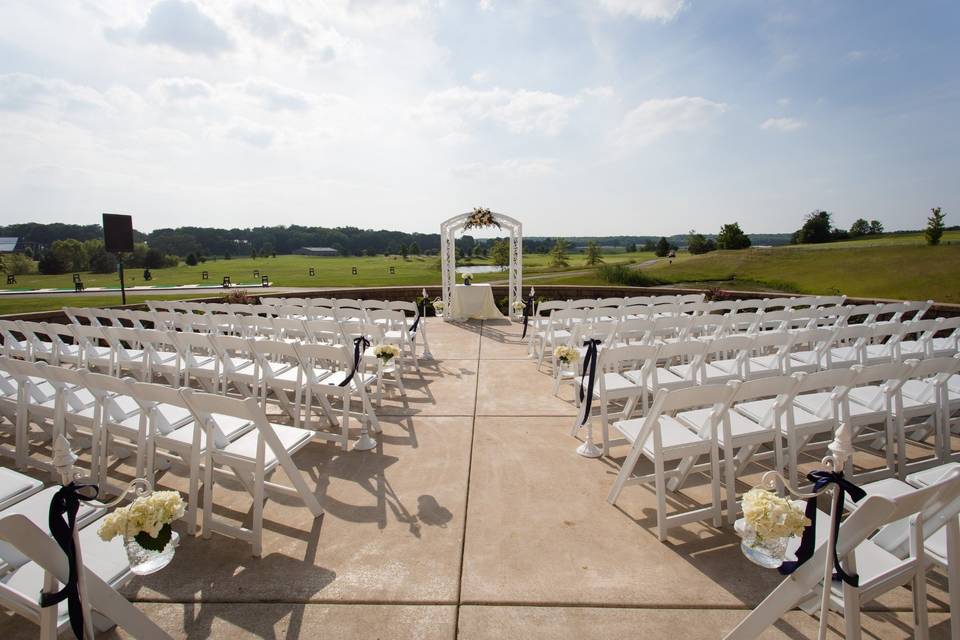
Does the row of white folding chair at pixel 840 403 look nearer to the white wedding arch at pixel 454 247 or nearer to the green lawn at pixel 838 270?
the white wedding arch at pixel 454 247

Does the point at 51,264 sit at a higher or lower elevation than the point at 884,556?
higher

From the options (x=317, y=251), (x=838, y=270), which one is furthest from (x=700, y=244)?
(x=317, y=251)

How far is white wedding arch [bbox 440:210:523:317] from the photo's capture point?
12.6 m

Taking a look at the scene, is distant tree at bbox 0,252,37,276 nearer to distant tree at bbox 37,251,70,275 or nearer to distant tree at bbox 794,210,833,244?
distant tree at bbox 37,251,70,275

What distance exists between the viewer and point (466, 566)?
262 cm

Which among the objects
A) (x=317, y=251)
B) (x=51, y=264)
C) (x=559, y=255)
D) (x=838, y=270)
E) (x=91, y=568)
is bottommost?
(x=91, y=568)

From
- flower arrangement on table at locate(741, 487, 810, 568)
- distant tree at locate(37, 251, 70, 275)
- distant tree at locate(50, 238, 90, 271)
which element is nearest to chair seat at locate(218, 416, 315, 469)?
flower arrangement on table at locate(741, 487, 810, 568)

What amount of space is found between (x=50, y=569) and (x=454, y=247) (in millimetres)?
11806

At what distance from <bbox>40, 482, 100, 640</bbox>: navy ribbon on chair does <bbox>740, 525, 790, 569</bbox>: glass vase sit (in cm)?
253

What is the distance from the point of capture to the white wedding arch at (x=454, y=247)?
41.2ft

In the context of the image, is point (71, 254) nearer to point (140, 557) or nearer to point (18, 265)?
point (18, 265)

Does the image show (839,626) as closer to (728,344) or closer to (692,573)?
(692,573)

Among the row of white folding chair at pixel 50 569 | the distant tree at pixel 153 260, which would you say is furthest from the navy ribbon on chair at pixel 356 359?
the distant tree at pixel 153 260

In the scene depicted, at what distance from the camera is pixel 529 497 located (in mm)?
3332
